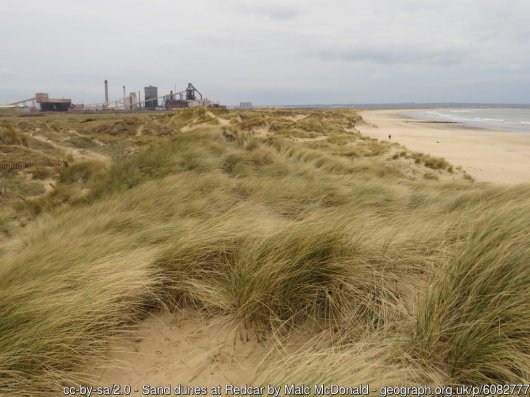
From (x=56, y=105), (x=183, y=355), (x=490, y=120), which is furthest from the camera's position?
(x=56, y=105)

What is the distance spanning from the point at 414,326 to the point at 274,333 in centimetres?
67

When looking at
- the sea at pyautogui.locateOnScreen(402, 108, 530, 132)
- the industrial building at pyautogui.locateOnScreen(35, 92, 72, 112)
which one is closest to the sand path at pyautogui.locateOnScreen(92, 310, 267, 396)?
the sea at pyautogui.locateOnScreen(402, 108, 530, 132)

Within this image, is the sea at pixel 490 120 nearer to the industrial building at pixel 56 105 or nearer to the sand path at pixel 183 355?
the sand path at pixel 183 355

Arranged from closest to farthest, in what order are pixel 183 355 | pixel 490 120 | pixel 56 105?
pixel 183 355
pixel 490 120
pixel 56 105

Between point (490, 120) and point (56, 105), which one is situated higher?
point (56, 105)

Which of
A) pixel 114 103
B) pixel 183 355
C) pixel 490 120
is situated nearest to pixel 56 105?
pixel 114 103

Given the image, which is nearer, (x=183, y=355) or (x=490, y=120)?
(x=183, y=355)

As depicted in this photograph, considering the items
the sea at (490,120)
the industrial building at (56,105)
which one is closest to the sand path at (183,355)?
the sea at (490,120)

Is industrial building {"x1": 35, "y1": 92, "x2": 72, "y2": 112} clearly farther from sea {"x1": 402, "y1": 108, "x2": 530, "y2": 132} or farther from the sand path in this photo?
the sand path

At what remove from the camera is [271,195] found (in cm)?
473

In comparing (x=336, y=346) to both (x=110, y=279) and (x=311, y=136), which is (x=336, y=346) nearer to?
(x=110, y=279)

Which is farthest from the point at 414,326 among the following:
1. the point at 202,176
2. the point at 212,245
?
the point at 202,176

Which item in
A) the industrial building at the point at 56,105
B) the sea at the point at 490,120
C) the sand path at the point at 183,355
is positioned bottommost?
the sand path at the point at 183,355

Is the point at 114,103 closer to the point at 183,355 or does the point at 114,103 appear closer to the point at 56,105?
the point at 56,105
